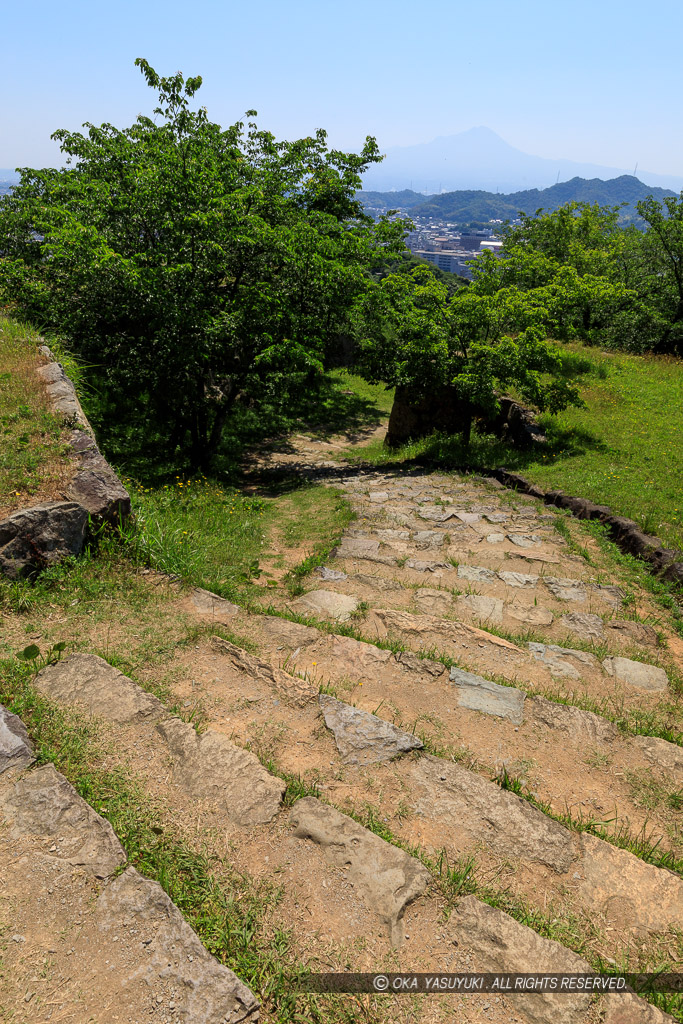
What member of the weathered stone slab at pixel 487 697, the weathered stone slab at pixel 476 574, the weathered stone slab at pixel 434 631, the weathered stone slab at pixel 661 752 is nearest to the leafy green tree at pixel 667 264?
the weathered stone slab at pixel 476 574

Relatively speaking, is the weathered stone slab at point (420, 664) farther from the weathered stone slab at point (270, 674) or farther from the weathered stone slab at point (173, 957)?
the weathered stone slab at point (173, 957)

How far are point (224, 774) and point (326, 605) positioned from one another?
3190 millimetres

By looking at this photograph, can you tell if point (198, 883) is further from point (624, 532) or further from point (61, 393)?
point (624, 532)

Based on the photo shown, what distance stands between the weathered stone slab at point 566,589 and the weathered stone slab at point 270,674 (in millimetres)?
4214

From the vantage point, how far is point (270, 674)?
4.57m

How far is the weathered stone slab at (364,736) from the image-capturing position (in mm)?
3869

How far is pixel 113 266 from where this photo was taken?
426 inches

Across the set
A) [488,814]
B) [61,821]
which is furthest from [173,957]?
[488,814]

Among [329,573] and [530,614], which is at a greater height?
[329,573]

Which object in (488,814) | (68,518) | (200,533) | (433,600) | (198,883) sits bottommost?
(433,600)

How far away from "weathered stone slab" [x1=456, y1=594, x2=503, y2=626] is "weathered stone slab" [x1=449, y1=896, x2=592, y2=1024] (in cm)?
403

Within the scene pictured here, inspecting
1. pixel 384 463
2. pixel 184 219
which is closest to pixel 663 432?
pixel 384 463

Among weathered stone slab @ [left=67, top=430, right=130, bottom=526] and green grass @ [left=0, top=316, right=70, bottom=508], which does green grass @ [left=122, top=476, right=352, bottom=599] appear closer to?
weathered stone slab @ [left=67, top=430, right=130, bottom=526]

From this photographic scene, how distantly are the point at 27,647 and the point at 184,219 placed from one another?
30.7 feet
